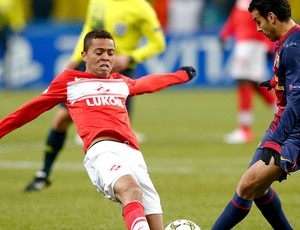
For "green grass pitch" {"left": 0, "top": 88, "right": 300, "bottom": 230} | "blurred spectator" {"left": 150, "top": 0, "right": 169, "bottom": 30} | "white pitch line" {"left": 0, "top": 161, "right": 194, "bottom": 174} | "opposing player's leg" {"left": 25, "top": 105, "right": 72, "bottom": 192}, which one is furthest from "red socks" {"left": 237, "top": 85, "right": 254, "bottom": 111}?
"blurred spectator" {"left": 150, "top": 0, "right": 169, "bottom": 30}

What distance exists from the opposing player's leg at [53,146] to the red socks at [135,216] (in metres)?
3.94

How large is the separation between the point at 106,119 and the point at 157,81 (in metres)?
0.68

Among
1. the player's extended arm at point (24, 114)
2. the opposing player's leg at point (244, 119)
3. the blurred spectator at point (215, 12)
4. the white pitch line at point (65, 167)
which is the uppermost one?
the player's extended arm at point (24, 114)

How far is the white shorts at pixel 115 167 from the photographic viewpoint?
716cm

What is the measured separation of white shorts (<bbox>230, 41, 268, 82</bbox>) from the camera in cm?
1566

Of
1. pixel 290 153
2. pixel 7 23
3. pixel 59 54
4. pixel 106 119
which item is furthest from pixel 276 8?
pixel 7 23

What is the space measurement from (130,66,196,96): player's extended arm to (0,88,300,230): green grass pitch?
1.30 metres

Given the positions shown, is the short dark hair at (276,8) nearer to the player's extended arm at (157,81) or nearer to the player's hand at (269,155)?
the player's hand at (269,155)

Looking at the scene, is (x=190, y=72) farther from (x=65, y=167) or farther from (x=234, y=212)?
(x=65, y=167)

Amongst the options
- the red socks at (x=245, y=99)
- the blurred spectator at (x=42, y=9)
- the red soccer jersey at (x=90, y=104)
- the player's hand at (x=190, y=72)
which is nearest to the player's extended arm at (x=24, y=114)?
the red soccer jersey at (x=90, y=104)

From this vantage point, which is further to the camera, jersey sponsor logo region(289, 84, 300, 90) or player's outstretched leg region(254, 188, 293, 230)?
player's outstretched leg region(254, 188, 293, 230)

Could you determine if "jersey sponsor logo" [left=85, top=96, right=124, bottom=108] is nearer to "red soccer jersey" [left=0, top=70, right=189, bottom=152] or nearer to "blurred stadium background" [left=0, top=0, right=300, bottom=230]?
"red soccer jersey" [left=0, top=70, right=189, bottom=152]

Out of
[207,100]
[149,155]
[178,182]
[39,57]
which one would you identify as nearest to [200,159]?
[149,155]

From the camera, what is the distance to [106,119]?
7.55m
